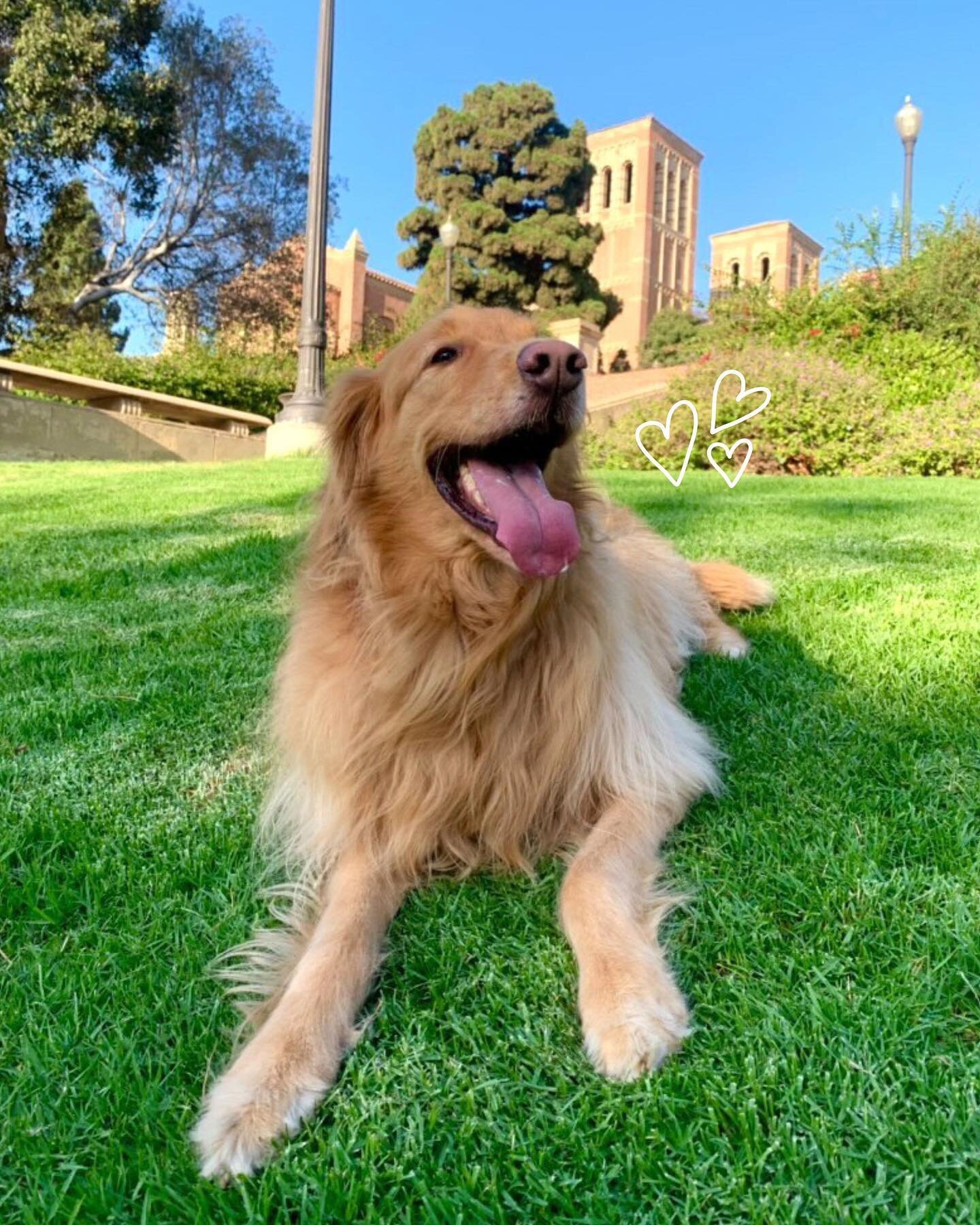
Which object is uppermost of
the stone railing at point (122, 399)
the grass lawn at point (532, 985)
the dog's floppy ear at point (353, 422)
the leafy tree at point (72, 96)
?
the leafy tree at point (72, 96)

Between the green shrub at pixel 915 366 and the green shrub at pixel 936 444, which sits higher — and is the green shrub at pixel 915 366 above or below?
above

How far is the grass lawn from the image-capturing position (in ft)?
3.53

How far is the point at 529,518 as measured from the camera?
6.70 feet

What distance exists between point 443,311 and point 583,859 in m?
1.52

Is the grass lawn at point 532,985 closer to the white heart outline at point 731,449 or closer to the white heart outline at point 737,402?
the white heart outline at point 731,449

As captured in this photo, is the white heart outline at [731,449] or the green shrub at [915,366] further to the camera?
the green shrub at [915,366]

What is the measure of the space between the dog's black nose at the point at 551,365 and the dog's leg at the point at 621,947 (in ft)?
3.24

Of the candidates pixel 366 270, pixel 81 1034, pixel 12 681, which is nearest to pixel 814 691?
pixel 81 1034

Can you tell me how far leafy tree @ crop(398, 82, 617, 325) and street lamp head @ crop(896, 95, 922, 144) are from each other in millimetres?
18077

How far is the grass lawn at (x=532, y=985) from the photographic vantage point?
108cm

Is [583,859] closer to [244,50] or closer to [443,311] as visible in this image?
[443,311]

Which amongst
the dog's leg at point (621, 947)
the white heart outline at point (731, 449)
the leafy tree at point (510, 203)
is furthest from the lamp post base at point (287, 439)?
the leafy tree at point (510, 203)

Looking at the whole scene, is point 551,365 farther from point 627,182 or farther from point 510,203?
point 627,182

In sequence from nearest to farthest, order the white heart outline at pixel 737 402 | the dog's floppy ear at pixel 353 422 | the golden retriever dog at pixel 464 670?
the golden retriever dog at pixel 464 670 → the dog's floppy ear at pixel 353 422 → the white heart outline at pixel 737 402
